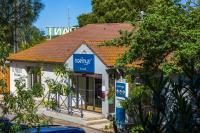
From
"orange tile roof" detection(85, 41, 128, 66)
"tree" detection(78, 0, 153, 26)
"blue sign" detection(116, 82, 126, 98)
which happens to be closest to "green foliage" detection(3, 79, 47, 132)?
"blue sign" detection(116, 82, 126, 98)

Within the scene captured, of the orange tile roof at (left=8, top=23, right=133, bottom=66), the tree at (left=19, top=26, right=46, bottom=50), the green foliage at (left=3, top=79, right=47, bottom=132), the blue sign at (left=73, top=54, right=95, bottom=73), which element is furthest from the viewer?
the tree at (left=19, top=26, right=46, bottom=50)

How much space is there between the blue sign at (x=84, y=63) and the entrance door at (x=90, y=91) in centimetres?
106

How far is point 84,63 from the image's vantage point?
91.7 ft

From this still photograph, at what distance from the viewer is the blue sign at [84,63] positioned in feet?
89.9

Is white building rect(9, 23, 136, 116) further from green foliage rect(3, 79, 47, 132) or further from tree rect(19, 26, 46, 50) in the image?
tree rect(19, 26, 46, 50)

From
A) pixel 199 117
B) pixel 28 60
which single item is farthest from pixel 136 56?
pixel 28 60

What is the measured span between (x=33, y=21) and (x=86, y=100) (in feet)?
70.1

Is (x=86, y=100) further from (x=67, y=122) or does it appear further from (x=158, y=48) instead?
(x=158, y=48)

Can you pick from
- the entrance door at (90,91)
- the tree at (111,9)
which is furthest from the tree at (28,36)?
the entrance door at (90,91)

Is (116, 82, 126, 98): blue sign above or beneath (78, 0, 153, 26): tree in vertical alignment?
beneath

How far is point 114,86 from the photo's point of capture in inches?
1026

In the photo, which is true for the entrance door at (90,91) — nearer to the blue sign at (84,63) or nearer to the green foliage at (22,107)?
the blue sign at (84,63)

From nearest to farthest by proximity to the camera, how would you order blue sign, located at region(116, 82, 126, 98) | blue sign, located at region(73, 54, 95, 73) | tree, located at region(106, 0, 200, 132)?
Result: 1. tree, located at region(106, 0, 200, 132)
2. blue sign, located at region(116, 82, 126, 98)
3. blue sign, located at region(73, 54, 95, 73)

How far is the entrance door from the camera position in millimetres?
28469
